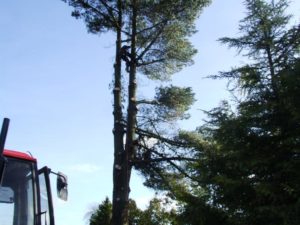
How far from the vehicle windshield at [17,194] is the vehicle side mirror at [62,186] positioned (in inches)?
13.5

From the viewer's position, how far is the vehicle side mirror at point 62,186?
617 cm

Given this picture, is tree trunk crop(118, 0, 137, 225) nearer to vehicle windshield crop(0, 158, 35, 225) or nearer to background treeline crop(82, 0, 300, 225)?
background treeline crop(82, 0, 300, 225)

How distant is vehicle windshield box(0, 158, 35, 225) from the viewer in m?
5.67

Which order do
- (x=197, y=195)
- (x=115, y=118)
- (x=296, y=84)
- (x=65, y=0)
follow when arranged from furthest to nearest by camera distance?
(x=65, y=0)
(x=115, y=118)
(x=197, y=195)
(x=296, y=84)

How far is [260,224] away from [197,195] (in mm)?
2145

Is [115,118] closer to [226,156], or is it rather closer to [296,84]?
[226,156]

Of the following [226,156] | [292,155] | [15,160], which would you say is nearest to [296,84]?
[292,155]

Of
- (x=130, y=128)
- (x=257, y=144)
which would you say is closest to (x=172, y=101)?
(x=130, y=128)

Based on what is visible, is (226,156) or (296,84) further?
(226,156)

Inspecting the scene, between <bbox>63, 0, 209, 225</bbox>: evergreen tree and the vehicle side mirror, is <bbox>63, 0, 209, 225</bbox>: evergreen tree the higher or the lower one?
the higher one

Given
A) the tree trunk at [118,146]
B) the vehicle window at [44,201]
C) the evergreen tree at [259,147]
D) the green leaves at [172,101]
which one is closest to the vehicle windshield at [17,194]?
the vehicle window at [44,201]

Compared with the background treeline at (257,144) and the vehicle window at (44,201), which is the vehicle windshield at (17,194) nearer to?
the vehicle window at (44,201)

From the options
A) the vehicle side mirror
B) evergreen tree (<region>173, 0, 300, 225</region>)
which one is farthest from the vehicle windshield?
evergreen tree (<region>173, 0, 300, 225</region>)

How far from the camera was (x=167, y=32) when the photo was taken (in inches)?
663
